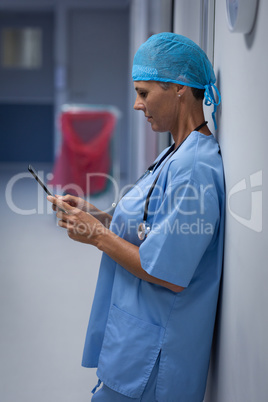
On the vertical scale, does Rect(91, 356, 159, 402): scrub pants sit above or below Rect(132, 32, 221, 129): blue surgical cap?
below

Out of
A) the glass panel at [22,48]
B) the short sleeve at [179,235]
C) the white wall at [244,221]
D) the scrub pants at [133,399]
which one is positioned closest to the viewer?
the white wall at [244,221]

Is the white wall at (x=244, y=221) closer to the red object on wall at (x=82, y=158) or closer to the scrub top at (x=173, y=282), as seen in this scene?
the scrub top at (x=173, y=282)

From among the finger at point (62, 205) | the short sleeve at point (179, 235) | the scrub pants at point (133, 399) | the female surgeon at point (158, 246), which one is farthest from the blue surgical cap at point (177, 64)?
the scrub pants at point (133, 399)

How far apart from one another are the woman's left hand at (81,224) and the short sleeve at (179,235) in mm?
162

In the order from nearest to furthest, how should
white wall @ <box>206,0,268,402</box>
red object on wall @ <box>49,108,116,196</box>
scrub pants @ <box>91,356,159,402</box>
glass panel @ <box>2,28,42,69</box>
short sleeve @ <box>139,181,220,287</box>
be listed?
white wall @ <box>206,0,268,402</box> → short sleeve @ <box>139,181,220,287</box> → scrub pants @ <box>91,356,159,402</box> → red object on wall @ <box>49,108,116,196</box> → glass panel @ <box>2,28,42,69</box>

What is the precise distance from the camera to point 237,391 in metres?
1.10

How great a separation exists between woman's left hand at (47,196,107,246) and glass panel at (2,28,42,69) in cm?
659

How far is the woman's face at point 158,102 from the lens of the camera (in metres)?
1.27

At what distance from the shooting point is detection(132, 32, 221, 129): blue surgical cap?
125cm

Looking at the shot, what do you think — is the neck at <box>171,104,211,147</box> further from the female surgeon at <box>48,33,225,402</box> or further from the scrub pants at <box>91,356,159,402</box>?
the scrub pants at <box>91,356,159,402</box>

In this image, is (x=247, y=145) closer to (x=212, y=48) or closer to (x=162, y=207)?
(x=162, y=207)

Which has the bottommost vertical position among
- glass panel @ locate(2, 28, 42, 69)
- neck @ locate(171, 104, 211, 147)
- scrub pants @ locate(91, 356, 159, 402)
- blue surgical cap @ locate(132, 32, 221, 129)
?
scrub pants @ locate(91, 356, 159, 402)

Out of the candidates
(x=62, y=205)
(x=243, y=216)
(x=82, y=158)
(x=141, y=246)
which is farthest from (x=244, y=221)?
(x=82, y=158)

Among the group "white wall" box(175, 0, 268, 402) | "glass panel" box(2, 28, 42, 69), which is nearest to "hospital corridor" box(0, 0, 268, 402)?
"white wall" box(175, 0, 268, 402)
